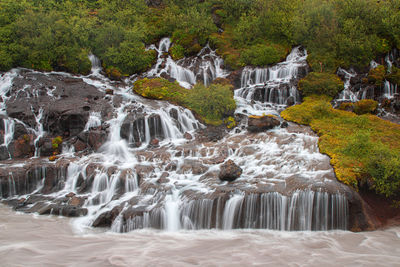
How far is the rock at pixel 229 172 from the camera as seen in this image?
1245cm

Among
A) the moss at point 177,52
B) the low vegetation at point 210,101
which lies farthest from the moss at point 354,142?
the moss at point 177,52

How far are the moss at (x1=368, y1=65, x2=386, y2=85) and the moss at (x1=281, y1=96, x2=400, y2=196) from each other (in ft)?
16.3

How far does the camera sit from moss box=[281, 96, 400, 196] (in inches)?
429

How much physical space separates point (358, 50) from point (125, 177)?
19886mm

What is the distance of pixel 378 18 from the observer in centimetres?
2367

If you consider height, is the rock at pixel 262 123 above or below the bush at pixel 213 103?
below

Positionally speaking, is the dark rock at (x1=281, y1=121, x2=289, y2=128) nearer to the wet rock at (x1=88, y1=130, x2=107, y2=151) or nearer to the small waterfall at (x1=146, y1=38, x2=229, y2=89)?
the small waterfall at (x1=146, y1=38, x2=229, y2=89)

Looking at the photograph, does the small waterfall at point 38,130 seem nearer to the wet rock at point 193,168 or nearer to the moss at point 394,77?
the wet rock at point 193,168

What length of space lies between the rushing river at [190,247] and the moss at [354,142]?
196 cm

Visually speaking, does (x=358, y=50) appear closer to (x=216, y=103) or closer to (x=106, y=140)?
(x=216, y=103)

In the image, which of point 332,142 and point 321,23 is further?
point 321,23

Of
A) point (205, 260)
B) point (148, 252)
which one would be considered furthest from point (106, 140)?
point (205, 260)

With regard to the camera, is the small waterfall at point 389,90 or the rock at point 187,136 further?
the small waterfall at point 389,90

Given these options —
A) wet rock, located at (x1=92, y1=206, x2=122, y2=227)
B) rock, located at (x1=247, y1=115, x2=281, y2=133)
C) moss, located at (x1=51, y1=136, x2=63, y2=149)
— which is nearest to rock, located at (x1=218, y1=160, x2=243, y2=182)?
wet rock, located at (x1=92, y1=206, x2=122, y2=227)
